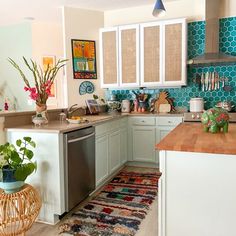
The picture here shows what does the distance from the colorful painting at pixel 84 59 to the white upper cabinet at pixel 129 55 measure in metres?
0.50

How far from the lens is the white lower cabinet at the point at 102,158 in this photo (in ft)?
10.2

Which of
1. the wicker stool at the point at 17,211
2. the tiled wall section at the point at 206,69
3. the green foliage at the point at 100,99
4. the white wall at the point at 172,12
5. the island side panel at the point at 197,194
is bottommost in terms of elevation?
the wicker stool at the point at 17,211

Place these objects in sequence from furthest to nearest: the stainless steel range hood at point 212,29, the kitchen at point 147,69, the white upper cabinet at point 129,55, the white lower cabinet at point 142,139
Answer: the white upper cabinet at point 129,55 → the white lower cabinet at point 142,139 → the kitchen at point 147,69 → the stainless steel range hood at point 212,29

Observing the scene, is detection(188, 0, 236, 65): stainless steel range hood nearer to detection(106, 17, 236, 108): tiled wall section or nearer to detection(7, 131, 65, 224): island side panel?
detection(106, 17, 236, 108): tiled wall section

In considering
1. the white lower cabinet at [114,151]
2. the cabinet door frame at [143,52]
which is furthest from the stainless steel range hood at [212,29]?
the white lower cabinet at [114,151]

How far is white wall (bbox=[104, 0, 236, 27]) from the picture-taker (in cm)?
393

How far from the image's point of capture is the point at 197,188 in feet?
5.29

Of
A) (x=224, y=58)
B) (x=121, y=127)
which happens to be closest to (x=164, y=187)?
(x=121, y=127)

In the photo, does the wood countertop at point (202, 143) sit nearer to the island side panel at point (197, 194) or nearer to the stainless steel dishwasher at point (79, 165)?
the island side panel at point (197, 194)

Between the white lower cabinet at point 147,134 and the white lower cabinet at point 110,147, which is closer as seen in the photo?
the white lower cabinet at point 110,147

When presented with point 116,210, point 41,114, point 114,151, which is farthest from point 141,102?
point 116,210

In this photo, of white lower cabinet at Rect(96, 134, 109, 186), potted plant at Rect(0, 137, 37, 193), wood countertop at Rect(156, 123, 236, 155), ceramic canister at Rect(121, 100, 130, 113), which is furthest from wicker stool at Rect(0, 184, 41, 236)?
ceramic canister at Rect(121, 100, 130, 113)

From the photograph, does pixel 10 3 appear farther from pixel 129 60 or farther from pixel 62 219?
pixel 62 219

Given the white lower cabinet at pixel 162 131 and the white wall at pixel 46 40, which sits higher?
the white wall at pixel 46 40
